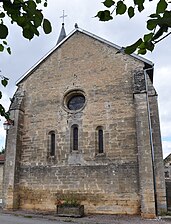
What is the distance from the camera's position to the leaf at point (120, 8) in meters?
1.46

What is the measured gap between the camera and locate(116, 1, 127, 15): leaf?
1.46 m

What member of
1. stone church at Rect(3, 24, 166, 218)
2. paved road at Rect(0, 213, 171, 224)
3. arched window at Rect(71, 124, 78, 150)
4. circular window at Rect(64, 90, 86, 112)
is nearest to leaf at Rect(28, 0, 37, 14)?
paved road at Rect(0, 213, 171, 224)

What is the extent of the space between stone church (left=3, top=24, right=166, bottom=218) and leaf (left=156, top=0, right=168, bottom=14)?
10900mm

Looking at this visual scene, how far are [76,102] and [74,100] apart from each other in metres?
0.22

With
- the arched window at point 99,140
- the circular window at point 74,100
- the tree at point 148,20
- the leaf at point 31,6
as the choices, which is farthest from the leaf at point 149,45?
the circular window at point 74,100

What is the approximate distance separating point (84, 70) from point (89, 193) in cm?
687

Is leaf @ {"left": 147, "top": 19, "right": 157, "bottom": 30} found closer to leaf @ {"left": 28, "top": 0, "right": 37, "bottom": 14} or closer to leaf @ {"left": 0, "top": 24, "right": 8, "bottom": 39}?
leaf @ {"left": 28, "top": 0, "right": 37, "bottom": 14}

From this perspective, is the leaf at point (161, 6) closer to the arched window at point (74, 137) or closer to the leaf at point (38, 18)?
the leaf at point (38, 18)

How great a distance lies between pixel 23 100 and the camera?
52.6 feet

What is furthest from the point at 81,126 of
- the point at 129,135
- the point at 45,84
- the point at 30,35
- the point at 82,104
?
the point at 30,35

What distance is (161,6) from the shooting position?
53.1 inches

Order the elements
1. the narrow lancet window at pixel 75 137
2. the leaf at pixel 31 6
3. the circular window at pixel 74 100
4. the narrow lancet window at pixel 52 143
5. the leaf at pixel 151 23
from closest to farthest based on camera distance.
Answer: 1. the leaf at pixel 151 23
2. the leaf at pixel 31 6
3. the narrow lancet window at pixel 75 137
4. the narrow lancet window at pixel 52 143
5. the circular window at pixel 74 100

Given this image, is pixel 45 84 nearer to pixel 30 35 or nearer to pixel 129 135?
pixel 129 135

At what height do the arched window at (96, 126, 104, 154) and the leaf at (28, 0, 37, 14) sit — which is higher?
the arched window at (96, 126, 104, 154)
